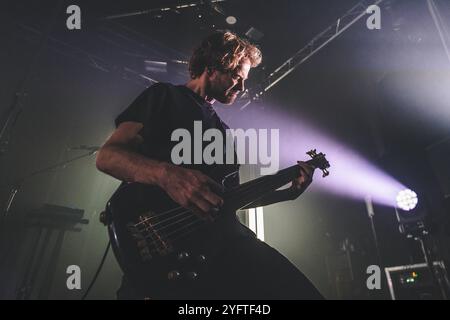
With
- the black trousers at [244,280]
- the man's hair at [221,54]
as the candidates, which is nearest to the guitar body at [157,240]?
the black trousers at [244,280]

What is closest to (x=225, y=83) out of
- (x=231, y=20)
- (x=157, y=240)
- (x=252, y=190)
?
(x=252, y=190)

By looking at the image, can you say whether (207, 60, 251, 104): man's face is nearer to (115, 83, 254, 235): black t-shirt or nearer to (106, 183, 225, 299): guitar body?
(115, 83, 254, 235): black t-shirt

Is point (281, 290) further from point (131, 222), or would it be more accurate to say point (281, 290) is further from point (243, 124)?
point (243, 124)

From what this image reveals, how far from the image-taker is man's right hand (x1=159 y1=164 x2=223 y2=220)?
1.25 metres

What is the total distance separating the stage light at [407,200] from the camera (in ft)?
13.6

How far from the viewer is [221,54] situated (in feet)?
7.54

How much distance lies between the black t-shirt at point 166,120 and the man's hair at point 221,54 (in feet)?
1.82

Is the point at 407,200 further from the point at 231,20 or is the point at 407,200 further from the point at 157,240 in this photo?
the point at 157,240

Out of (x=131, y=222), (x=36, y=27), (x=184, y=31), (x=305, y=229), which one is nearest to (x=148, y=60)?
Answer: (x=184, y=31)

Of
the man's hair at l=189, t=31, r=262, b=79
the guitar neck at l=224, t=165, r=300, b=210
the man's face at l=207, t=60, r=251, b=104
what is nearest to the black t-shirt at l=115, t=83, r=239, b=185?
the guitar neck at l=224, t=165, r=300, b=210

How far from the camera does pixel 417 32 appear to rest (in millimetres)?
4254

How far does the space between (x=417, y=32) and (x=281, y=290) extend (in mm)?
4541

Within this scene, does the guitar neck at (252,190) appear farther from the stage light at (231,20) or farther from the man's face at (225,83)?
the stage light at (231,20)

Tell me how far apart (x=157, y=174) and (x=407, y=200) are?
419 centimetres
